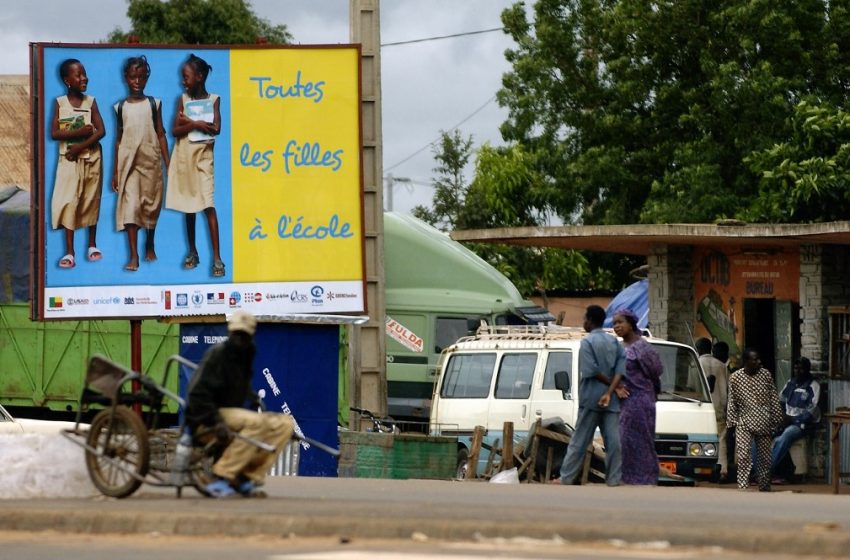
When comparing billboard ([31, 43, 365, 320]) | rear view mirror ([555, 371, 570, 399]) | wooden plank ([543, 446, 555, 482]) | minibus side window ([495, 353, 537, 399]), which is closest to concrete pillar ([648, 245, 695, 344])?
minibus side window ([495, 353, 537, 399])

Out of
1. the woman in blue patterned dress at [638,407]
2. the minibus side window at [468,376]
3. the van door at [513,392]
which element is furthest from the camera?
the minibus side window at [468,376]

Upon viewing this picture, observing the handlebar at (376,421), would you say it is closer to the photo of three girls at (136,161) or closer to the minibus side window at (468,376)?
the minibus side window at (468,376)

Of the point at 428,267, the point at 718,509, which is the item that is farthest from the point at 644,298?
the point at 718,509

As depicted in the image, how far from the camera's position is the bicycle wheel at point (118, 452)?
459 inches

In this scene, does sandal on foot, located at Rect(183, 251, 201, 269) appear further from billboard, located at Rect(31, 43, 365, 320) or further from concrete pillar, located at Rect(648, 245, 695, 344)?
concrete pillar, located at Rect(648, 245, 695, 344)

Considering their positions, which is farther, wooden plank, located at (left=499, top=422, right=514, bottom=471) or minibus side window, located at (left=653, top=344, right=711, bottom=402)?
minibus side window, located at (left=653, top=344, right=711, bottom=402)

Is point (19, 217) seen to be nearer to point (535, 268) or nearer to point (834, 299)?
point (834, 299)

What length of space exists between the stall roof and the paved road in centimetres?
825

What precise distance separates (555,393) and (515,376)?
724mm

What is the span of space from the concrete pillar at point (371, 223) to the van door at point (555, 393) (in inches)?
97.6

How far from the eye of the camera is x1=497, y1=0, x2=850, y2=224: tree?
32656 millimetres

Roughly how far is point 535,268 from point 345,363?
55.7 ft

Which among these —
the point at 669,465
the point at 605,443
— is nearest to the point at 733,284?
the point at 669,465

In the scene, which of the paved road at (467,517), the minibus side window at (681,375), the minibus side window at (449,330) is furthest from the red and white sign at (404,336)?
the paved road at (467,517)
